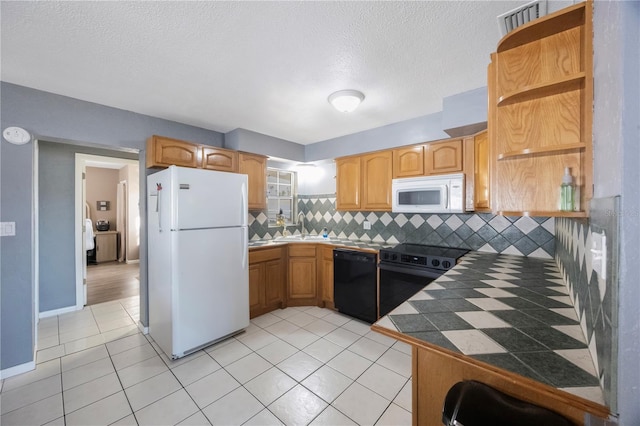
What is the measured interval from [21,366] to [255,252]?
6.85 feet

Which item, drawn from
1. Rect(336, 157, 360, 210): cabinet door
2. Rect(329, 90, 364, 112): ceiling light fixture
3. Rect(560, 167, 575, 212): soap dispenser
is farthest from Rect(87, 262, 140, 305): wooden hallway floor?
Rect(560, 167, 575, 212): soap dispenser

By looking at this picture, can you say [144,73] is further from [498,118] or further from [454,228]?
[454,228]

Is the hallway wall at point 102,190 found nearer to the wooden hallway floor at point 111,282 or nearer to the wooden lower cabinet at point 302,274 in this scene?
the wooden hallway floor at point 111,282

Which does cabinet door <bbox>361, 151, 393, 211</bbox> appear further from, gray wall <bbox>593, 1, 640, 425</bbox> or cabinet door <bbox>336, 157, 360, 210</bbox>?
gray wall <bbox>593, 1, 640, 425</bbox>

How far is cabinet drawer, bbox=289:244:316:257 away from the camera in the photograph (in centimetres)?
339

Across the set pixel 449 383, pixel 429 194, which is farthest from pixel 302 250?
pixel 449 383

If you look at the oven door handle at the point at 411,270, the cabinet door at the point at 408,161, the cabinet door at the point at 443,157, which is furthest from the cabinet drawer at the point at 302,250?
the cabinet door at the point at 443,157

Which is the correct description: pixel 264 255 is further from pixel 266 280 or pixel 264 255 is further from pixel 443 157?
pixel 443 157

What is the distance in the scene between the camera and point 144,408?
65.7 inches

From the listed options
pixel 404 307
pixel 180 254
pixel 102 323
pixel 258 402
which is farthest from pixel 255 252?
pixel 404 307

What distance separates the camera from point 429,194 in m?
2.63

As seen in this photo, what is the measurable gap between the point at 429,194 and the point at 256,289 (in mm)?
2290

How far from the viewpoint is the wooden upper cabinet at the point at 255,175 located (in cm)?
326

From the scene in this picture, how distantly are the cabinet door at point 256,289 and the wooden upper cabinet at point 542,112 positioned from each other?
102 inches
